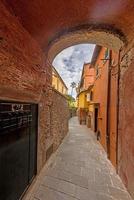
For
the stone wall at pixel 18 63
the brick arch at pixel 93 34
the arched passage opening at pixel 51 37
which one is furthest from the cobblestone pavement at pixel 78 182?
the brick arch at pixel 93 34

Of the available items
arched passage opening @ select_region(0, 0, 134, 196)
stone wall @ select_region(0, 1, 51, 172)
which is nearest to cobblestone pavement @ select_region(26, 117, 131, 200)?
arched passage opening @ select_region(0, 0, 134, 196)

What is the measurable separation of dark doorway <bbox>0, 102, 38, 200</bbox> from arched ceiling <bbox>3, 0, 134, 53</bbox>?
1.70 meters

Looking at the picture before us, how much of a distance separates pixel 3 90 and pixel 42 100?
2.54 meters

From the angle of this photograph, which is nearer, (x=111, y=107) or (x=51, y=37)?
(x=51, y=37)

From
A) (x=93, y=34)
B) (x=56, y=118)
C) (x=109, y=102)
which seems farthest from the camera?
(x=56, y=118)

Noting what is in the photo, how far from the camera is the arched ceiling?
291 cm

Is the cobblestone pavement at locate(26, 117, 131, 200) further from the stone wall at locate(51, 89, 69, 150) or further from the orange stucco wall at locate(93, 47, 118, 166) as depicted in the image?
the stone wall at locate(51, 89, 69, 150)

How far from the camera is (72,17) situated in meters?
3.54

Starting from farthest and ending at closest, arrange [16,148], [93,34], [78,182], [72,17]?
[93,34]
[78,182]
[72,17]
[16,148]

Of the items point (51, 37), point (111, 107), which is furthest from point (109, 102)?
point (51, 37)

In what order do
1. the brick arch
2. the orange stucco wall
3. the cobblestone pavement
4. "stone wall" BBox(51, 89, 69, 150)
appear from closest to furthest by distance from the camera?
the cobblestone pavement, the brick arch, the orange stucco wall, "stone wall" BBox(51, 89, 69, 150)

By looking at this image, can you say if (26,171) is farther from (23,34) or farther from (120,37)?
(120,37)

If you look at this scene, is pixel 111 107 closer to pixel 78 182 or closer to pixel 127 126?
pixel 127 126

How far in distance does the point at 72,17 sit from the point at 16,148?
3014 mm
